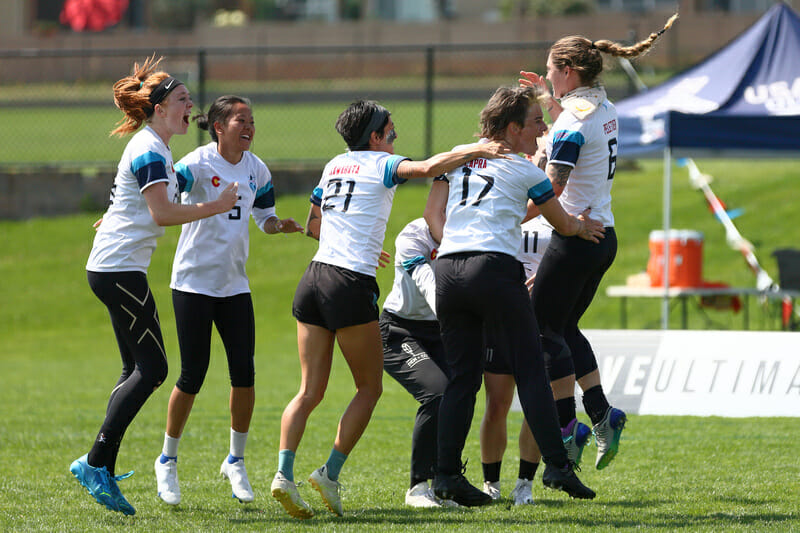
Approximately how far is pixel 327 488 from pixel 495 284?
1.29 metres

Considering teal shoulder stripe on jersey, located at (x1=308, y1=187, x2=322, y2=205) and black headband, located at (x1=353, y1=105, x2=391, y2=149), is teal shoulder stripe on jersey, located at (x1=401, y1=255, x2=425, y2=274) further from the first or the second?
black headband, located at (x1=353, y1=105, x2=391, y2=149)

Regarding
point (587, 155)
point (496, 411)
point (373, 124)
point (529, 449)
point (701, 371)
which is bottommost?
point (701, 371)

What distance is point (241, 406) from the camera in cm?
544

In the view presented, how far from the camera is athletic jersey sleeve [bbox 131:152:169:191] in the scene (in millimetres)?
4977

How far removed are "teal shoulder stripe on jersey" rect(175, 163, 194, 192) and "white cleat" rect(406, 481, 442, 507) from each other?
191 centimetres

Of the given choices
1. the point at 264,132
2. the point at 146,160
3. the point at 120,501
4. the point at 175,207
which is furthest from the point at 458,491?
the point at 264,132

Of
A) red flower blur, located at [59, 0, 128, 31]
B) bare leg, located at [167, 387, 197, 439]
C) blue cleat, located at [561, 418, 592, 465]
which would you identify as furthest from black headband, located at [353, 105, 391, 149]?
red flower blur, located at [59, 0, 128, 31]

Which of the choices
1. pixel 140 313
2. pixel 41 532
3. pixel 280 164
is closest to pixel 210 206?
pixel 140 313

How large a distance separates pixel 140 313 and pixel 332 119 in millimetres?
21154

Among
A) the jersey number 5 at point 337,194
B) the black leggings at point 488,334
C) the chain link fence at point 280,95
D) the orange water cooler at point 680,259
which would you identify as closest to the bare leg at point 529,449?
the black leggings at point 488,334

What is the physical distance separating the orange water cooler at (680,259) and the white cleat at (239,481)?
22.3 feet

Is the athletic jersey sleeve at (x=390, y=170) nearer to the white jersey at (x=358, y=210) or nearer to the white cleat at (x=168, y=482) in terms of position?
the white jersey at (x=358, y=210)

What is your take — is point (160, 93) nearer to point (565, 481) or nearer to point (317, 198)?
point (317, 198)

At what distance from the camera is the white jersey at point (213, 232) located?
527cm
